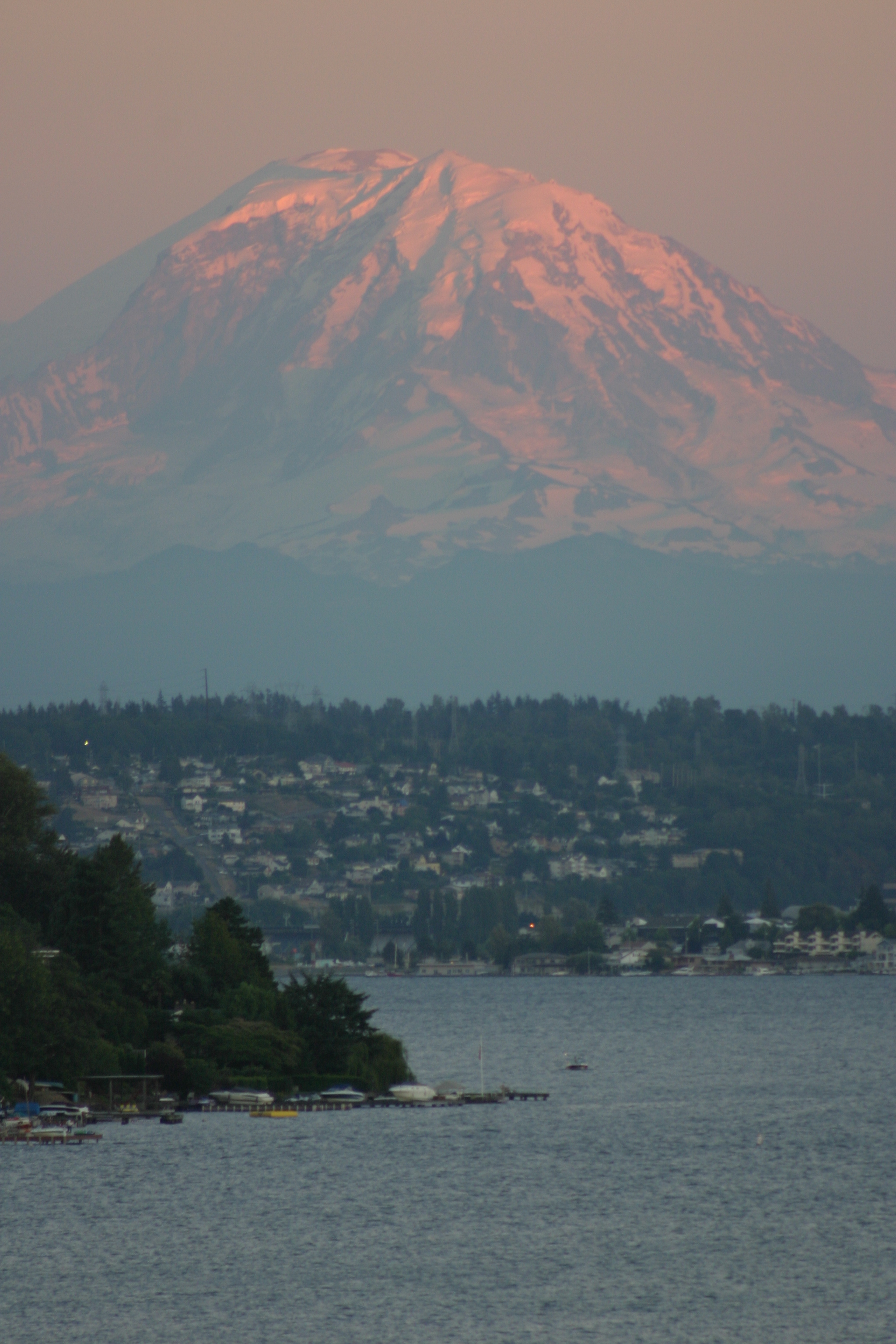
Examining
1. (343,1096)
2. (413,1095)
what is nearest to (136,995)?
(343,1096)

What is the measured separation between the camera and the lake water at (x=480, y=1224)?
51.7 metres

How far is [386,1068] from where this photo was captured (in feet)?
324

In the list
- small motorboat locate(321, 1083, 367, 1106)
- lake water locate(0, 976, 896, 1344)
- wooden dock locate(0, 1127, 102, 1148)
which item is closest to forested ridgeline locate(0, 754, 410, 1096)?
small motorboat locate(321, 1083, 367, 1106)

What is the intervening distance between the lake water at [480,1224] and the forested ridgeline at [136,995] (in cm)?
417

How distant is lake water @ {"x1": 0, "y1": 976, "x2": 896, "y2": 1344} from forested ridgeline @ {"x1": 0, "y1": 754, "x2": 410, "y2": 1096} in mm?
4173

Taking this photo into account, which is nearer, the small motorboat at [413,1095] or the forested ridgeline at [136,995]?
the forested ridgeline at [136,995]

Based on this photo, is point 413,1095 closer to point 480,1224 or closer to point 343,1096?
point 343,1096

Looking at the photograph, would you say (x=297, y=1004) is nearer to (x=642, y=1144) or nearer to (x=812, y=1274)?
(x=642, y=1144)

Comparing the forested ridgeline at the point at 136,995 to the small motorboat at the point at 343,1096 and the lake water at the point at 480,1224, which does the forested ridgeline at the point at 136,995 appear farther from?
the lake water at the point at 480,1224

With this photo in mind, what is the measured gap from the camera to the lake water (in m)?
51.7

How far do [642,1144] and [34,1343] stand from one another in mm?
38155

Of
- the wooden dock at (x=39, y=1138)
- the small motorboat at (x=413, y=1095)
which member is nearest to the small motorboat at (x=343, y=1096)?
the small motorboat at (x=413, y=1095)

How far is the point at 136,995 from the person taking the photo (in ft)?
299

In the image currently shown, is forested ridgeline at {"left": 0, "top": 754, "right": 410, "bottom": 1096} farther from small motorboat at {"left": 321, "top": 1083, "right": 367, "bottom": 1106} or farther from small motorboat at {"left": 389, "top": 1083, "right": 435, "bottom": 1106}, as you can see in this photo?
small motorboat at {"left": 389, "top": 1083, "right": 435, "bottom": 1106}
